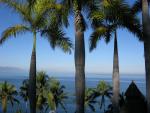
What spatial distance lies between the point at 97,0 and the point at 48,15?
3398 mm

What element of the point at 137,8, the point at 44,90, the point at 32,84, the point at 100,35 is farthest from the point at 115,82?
the point at 44,90

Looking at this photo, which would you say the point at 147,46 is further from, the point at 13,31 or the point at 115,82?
the point at 13,31

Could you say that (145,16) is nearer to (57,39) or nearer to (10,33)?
(57,39)

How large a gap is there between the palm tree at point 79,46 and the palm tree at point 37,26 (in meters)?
1.51

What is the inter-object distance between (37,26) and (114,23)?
6.19 metres

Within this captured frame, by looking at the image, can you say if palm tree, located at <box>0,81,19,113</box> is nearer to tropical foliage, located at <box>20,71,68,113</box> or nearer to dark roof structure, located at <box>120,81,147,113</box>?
tropical foliage, located at <box>20,71,68,113</box>

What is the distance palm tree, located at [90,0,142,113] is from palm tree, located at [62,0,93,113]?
96 centimetres

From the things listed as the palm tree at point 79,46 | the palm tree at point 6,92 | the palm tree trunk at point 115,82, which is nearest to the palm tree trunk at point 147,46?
the palm tree at point 79,46

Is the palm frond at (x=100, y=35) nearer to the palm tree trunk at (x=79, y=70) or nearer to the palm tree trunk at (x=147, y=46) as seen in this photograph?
the palm tree trunk at (x=147, y=46)

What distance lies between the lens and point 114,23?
26.6 metres

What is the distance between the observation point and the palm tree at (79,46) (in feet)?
58.4

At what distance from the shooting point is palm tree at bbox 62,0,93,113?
17812mm

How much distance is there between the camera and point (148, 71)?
21000mm

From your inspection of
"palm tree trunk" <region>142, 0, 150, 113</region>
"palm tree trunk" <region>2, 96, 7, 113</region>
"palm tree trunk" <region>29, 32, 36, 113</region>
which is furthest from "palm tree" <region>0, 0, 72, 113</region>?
"palm tree trunk" <region>2, 96, 7, 113</region>
